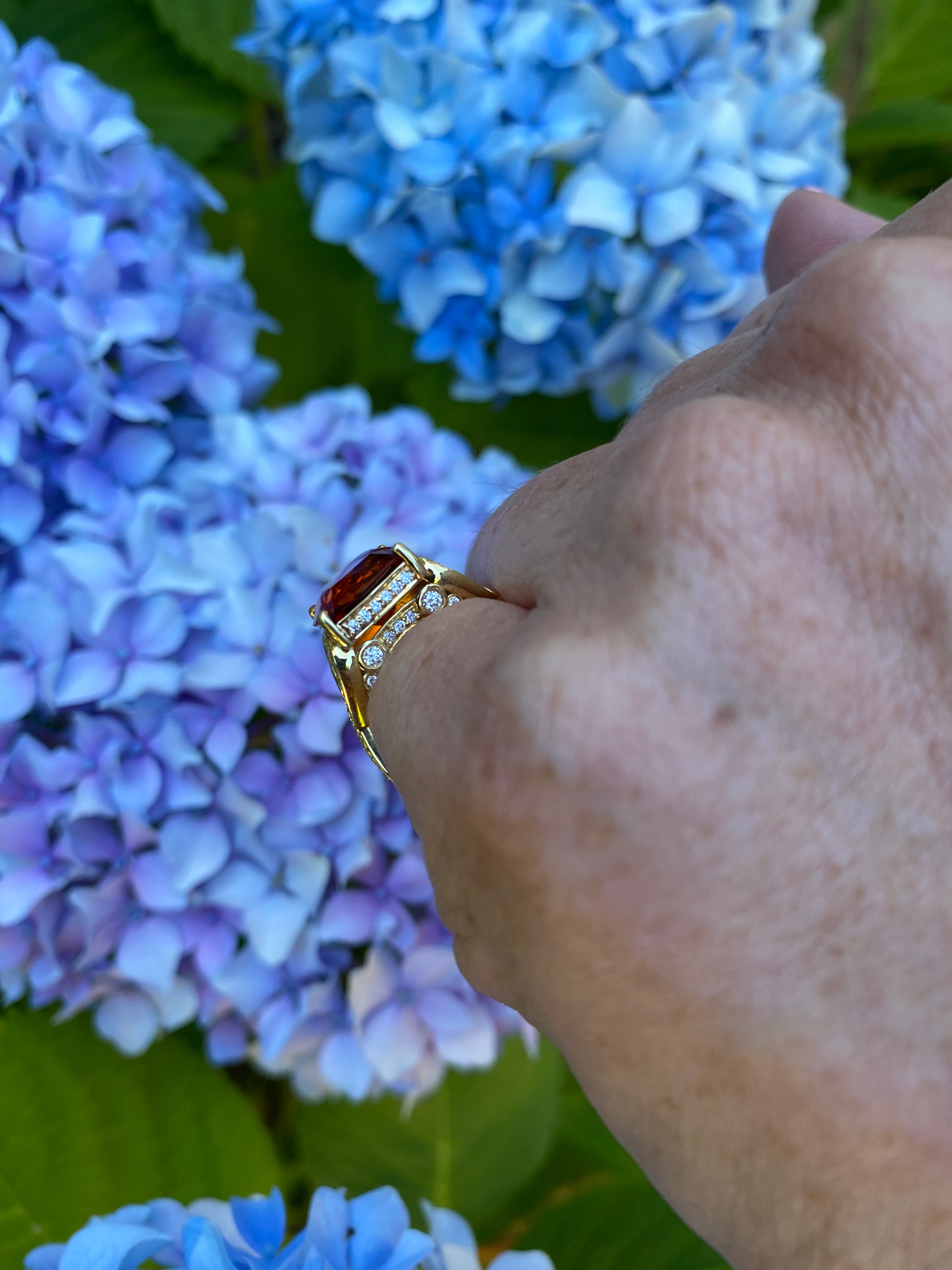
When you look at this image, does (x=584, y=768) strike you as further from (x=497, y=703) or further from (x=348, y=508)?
(x=348, y=508)

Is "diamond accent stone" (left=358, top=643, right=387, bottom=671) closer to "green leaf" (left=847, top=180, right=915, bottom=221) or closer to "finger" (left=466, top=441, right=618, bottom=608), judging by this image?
"finger" (left=466, top=441, right=618, bottom=608)

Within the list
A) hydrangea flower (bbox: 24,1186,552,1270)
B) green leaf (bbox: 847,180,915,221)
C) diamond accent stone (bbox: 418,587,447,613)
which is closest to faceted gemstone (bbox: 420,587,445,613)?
diamond accent stone (bbox: 418,587,447,613)

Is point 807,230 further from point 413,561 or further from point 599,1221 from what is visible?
point 599,1221

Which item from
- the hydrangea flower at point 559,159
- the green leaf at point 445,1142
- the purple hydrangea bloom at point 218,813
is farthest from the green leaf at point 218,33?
the green leaf at point 445,1142

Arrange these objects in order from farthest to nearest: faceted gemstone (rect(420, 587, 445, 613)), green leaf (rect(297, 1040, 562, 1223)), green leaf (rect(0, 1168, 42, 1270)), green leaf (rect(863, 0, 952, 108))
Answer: green leaf (rect(863, 0, 952, 108))
green leaf (rect(297, 1040, 562, 1223))
green leaf (rect(0, 1168, 42, 1270))
faceted gemstone (rect(420, 587, 445, 613))

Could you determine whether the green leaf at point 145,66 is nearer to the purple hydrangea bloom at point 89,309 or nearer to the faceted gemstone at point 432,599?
the purple hydrangea bloom at point 89,309

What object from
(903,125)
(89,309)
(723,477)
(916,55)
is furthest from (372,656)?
(916,55)
